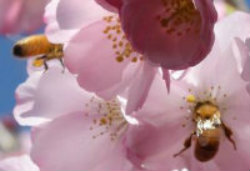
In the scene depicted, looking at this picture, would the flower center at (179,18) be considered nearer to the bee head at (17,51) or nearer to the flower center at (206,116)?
the flower center at (206,116)

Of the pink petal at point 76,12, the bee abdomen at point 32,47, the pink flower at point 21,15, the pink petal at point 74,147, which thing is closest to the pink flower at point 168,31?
the pink petal at point 76,12

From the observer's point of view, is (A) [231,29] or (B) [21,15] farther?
(B) [21,15]

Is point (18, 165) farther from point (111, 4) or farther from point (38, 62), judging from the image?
point (111, 4)

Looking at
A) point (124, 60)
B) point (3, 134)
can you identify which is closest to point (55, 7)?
point (124, 60)

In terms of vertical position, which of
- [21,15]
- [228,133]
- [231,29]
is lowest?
[21,15]

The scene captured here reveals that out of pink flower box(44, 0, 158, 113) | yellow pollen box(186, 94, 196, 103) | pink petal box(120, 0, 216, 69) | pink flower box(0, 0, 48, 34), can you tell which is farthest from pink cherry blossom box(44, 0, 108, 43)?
pink flower box(0, 0, 48, 34)

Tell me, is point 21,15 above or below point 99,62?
below

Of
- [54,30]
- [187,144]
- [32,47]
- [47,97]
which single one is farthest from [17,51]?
[187,144]
